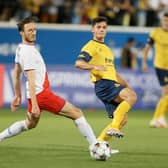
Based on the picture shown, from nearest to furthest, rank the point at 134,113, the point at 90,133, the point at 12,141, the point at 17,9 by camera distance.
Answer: the point at 90,133 < the point at 12,141 < the point at 134,113 < the point at 17,9

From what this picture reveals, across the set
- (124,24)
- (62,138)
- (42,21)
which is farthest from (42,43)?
(62,138)

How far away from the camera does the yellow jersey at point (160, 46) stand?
16062mm

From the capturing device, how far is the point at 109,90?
36.4 feet

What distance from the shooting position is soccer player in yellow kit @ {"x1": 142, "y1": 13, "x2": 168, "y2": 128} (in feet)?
51.1

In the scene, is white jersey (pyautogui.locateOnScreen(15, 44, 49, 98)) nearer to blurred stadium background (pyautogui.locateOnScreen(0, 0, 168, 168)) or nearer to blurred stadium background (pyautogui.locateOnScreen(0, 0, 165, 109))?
blurred stadium background (pyautogui.locateOnScreen(0, 0, 168, 168))

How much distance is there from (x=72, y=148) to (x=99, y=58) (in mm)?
1489

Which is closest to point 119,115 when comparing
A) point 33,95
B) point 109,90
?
point 109,90

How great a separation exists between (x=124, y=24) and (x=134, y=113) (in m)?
6.01

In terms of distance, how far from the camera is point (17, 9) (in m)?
24.4

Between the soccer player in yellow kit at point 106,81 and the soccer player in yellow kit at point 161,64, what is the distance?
440 cm

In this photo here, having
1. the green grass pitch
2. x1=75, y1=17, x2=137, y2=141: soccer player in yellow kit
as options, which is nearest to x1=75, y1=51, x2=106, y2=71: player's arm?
x1=75, y1=17, x2=137, y2=141: soccer player in yellow kit

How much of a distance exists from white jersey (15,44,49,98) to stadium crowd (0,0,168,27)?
1393cm

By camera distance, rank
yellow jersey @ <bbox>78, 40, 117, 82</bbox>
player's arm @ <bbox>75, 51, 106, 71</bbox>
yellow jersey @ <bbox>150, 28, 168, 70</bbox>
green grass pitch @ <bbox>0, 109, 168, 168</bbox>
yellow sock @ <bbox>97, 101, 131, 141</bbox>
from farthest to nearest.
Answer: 1. yellow jersey @ <bbox>150, 28, 168, 70</bbox>
2. yellow jersey @ <bbox>78, 40, 117, 82</bbox>
3. yellow sock @ <bbox>97, 101, 131, 141</bbox>
4. player's arm @ <bbox>75, 51, 106, 71</bbox>
5. green grass pitch @ <bbox>0, 109, 168, 168</bbox>

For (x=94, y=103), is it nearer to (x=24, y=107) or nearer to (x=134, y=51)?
(x=24, y=107)
